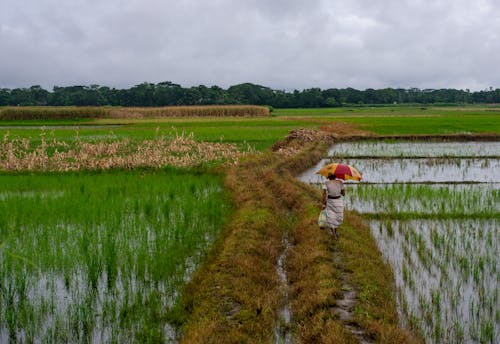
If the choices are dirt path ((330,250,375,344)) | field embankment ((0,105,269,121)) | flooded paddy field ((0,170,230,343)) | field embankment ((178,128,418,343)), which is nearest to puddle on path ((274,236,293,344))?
field embankment ((178,128,418,343))

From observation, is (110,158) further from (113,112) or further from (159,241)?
(113,112)

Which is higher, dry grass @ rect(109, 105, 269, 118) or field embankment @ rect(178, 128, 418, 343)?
dry grass @ rect(109, 105, 269, 118)

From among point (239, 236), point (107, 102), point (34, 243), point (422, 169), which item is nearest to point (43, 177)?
point (34, 243)

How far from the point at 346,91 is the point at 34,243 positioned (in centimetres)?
9372

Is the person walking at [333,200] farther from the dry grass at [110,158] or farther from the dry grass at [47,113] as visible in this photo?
the dry grass at [47,113]

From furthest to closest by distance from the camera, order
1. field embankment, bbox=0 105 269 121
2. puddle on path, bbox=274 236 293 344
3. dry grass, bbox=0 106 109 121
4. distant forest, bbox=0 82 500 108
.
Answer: distant forest, bbox=0 82 500 108, field embankment, bbox=0 105 269 121, dry grass, bbox=0 106 109 121, puddle on path, bbox=274 236 293 344

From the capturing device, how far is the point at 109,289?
5320 mm

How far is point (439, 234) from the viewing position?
7414 mm

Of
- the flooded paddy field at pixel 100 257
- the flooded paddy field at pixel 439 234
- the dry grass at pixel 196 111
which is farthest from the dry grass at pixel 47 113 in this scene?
the flooded paddy field at pixel 100 257

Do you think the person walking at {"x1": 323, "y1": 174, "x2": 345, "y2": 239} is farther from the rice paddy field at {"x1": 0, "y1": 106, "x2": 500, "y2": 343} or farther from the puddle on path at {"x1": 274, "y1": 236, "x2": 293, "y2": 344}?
the puddle on path at {"x1": 274, "y1": 236, "x2": 293, "y2": 344}

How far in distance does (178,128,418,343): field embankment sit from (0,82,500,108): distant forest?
64.2 meters

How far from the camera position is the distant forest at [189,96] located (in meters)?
71.3

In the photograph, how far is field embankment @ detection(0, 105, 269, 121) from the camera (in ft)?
144

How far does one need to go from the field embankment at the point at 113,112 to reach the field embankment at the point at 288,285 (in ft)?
131
